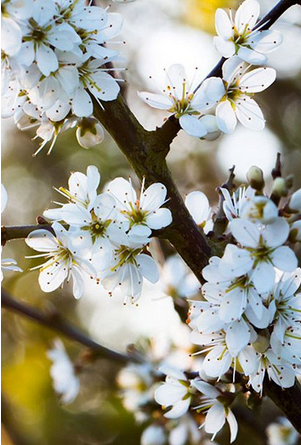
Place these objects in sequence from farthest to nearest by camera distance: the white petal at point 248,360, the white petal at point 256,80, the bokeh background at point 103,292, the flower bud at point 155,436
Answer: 1. the bokeh background at point 103,292
2. the flower bud at point 155,436
3. the white petal at point 256,80
4. the white petal at point 248,360

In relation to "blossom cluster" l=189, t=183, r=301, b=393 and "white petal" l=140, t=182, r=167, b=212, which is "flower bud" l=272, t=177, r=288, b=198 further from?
"white petal" l=140, t=182, r=167, b=212

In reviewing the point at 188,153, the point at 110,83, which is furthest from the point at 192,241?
the point at 188,153

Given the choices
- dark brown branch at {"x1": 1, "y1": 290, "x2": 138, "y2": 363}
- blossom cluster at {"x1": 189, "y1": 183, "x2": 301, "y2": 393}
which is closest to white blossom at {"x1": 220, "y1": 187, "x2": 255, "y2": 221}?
blossom cluster at {"x1": 189, "y1": 183, "x2": 301, "y2": 393}

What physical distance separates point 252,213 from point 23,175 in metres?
3.97

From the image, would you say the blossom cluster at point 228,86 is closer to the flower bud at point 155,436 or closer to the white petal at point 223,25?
the white petal at point 223,25

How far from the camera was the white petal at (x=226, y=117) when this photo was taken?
3.37 feet

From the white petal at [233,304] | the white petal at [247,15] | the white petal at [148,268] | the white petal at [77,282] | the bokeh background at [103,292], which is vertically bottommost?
the bokeh background at [103,292]

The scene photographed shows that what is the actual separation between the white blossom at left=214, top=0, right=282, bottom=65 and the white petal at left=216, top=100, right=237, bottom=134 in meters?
0.07

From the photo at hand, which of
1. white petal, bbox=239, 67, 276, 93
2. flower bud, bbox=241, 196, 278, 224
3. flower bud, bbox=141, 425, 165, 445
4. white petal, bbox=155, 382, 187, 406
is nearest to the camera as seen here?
flower bud, bbox=241, 196, 278, 224

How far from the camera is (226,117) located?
104 cm

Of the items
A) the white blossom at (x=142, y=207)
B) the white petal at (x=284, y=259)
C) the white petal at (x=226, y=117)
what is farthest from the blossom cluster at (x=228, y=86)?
the white petal at (x=284, y=259)

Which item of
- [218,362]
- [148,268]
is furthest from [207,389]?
[148,268]

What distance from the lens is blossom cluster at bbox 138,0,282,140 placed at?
999 mm

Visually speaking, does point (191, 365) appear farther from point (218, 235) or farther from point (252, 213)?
point (252, 213)
